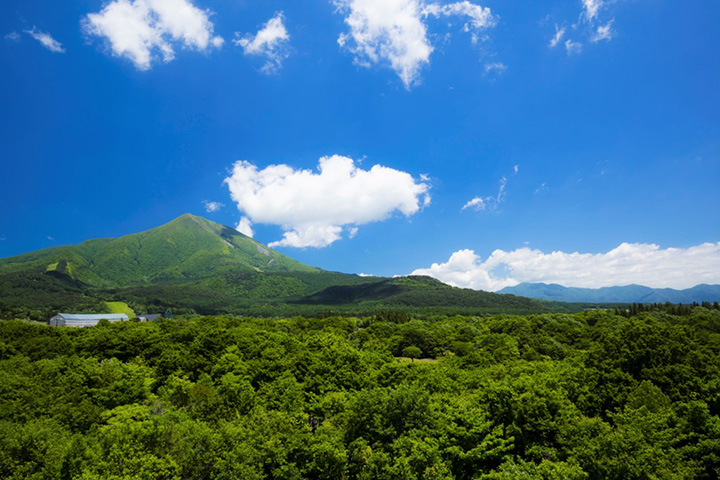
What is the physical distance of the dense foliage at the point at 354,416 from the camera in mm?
17797

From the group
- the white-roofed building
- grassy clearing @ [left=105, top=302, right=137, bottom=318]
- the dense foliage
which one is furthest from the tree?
grassy clearing @ [left=105, top=302, right=137, bottom=318]

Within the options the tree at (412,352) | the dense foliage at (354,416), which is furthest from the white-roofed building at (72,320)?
the tree at (412,352)

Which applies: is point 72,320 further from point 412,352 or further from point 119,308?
point 412,352

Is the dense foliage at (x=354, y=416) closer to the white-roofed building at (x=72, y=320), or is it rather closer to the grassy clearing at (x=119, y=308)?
the white-roofed building at (x=72, y=320)

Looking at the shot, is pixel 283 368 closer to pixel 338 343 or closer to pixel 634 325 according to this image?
pixel 338 343

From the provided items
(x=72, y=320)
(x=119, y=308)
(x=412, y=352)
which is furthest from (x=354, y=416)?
(x=119, y=308)

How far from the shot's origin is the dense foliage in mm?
17797

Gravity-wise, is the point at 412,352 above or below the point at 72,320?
below

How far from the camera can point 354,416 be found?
23781 mm

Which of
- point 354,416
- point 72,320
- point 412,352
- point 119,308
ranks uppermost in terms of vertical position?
point 119,308

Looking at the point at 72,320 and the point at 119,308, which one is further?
the point at 119,308

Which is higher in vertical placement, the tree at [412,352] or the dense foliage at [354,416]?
the dense foliage at [354,416]

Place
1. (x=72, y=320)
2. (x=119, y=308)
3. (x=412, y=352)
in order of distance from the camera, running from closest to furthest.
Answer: (x=412, y=352), (x=72, y=320), (x=119, y=308)

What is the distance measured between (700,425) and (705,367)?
12538 mm
